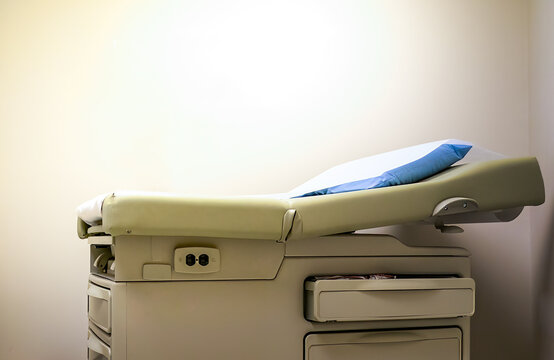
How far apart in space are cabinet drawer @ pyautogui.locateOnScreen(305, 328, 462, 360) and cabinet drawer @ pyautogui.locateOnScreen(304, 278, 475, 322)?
62 mm

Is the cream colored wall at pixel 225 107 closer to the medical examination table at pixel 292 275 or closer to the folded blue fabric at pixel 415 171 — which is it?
the medical examination table at pixel 292 275

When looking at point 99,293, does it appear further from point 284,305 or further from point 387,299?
point 387,299

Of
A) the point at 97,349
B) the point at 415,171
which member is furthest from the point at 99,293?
the point at 415,171

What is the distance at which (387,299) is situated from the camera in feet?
5.64

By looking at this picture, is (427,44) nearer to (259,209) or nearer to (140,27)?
(140,27)

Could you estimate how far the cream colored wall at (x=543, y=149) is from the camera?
2.38 m

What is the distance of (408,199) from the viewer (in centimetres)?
169

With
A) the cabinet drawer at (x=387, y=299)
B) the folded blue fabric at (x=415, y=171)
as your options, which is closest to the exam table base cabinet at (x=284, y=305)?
the cabinet drawer at (x=387, y=299)

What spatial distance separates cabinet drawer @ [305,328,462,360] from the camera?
5.59 ft

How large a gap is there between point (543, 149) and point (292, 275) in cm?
129

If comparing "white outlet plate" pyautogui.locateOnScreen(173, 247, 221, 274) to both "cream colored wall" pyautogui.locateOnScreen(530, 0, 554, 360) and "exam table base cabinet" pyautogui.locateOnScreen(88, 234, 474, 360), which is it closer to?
"exam table base cabinet" pyautogui.locateOnScreen(88, 234, 474, 360)

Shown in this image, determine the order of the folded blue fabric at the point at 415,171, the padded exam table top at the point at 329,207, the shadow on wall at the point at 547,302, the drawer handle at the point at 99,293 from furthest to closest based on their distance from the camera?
the shadow on wall at the point at 547,302, the folded blue fabric at the point at 415,171, the drawer handle at the point at 99,293, the padded exam table top at the point at 329,207

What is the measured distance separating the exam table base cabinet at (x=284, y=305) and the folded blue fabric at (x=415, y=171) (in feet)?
0.49

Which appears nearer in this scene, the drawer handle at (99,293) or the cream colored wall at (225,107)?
the drawer handle at (99,293)
